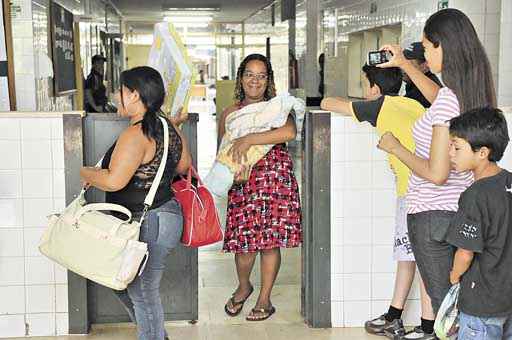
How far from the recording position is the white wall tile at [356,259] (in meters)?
3.64

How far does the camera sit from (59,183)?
3.47 meters

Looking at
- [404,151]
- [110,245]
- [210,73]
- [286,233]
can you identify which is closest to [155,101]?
[110,245]

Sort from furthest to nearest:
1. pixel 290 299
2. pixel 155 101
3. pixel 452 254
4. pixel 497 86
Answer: pixel 497 86 → pixel 290 299 → pixel 155 101 → pixel 452 254

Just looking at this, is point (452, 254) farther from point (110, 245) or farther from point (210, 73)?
point (210, 73)

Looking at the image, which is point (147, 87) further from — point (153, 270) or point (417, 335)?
point (417, 335)

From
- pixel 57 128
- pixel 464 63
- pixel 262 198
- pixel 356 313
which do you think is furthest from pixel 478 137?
pixel 57 128

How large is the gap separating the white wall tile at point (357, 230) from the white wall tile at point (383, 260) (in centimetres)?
7

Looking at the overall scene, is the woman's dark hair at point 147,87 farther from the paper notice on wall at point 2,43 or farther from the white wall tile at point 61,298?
the paper notice on wall at point 2,43

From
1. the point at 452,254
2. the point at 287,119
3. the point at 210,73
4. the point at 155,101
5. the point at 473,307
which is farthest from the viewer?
the point at 210,73

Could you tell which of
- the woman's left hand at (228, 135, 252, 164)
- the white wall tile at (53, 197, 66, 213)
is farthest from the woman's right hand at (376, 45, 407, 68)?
the white wall tile at (53, 197, 66, 213)

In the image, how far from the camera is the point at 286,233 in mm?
3686

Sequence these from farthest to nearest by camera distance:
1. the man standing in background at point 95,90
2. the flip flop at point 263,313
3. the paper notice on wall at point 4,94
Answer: the man standing in background at point 95,90, the paper notice on wall at point 4,94, the flip flop at point 263,313

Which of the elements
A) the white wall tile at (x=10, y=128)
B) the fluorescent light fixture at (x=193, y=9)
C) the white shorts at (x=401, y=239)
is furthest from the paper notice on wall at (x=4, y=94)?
the fluorescent light fixture at (x=193, y=9)

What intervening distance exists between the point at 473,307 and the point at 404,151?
637 millimetres
